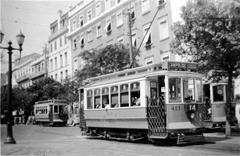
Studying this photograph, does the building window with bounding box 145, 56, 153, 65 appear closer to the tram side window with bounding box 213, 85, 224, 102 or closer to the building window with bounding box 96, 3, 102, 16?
the building window with bounding box 96, 3, 102, 16

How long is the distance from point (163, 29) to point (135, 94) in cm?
1506

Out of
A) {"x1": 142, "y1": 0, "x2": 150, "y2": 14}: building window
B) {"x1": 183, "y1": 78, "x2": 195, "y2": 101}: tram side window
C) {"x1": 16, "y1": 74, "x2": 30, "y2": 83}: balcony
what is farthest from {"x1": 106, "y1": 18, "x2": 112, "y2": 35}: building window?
{"x1": 16, "y1": 74, "x2": 30, "y2": 83}: balcony

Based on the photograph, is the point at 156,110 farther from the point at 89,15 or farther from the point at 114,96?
the point at 89,15

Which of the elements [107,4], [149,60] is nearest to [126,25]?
[107,4]

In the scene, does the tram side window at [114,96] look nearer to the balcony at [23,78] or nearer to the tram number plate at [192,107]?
the tram number plate at [192,107]

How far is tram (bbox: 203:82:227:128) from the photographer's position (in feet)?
70.9

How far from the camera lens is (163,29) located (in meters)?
30.1

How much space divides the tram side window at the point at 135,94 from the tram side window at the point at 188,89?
2.03 metres

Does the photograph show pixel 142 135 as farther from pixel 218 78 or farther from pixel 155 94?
pixel 218 78

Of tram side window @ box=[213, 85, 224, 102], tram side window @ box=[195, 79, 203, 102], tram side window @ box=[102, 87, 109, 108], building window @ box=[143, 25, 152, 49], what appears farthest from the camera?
building window @ box=[143, 25, 152, 49]

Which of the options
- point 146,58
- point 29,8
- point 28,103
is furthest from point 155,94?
point 28,103

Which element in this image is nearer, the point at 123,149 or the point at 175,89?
the point at 123,149

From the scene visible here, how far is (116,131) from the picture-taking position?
59.7 feet

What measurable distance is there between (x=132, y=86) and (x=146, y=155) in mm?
5221
